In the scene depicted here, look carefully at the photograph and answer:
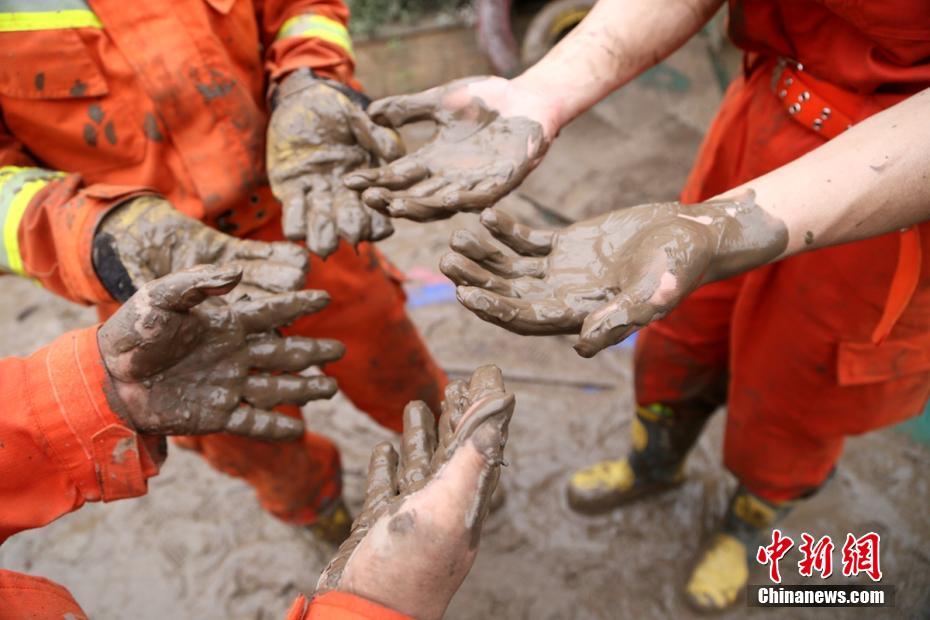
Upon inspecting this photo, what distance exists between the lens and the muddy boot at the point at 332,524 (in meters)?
2.23

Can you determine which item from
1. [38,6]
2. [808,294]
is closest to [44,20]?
[38,6]

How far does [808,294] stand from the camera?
163 centimetres

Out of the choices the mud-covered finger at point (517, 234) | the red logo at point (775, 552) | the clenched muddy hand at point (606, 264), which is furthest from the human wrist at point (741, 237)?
the red logo at point (775, 552)

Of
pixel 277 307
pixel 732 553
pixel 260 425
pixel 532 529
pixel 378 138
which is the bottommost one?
pixel 532 529

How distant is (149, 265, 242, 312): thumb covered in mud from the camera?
50.1 inches

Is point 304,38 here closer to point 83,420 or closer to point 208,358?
point 208,358

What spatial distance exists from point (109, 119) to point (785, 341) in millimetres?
1748

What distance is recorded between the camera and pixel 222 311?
1.51 metres

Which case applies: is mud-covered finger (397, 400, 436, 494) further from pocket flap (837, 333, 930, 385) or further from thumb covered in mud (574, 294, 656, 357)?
pocket flap (837, 333, 930, 385)

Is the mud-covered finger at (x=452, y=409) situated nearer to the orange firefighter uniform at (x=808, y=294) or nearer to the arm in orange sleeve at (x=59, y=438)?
the arm in orange sleeve at (x=59, y=438)

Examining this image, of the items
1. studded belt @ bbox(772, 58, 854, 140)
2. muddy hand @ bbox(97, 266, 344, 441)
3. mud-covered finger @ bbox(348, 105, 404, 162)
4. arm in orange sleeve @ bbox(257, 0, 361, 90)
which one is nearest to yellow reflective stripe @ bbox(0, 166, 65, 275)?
muddy hand @ bbox(97, 266, 344, 441)

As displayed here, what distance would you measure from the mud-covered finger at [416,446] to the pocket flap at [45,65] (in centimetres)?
106

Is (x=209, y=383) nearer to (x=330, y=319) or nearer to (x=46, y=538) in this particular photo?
(x=330, y=319)

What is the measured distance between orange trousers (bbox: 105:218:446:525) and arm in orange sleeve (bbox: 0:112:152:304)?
1.46ft
